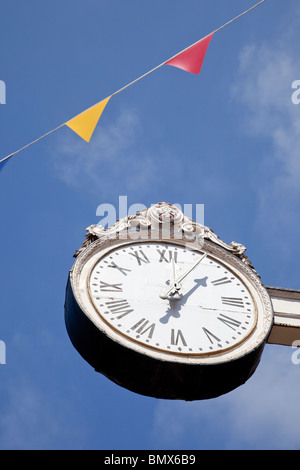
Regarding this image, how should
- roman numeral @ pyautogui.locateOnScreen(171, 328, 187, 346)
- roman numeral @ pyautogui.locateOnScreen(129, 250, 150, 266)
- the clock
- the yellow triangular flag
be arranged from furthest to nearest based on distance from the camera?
1. roman numeral @ pyautogui.locateOnScreen(129, 250, 150, 266)
2. the yellow triangular flag
3. roman numeral @ pyautogui.locateOnScreen(171, 328, 187, 346)
4. the clock

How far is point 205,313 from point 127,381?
1603 millimetres

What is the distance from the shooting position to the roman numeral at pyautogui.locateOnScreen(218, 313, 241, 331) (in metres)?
11.0

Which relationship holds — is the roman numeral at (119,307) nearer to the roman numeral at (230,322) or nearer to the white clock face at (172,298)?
the white clock face at (172,298)

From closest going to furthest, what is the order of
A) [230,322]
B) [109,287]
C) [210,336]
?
[210,336]
[230,322]
[109,287]

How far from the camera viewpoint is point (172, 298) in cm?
1121

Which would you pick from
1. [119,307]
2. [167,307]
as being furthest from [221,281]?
[119,307]

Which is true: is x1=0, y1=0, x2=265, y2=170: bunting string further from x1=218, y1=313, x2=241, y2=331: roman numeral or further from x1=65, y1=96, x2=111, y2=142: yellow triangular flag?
x1=218, y1=313, x2=241, y2=331: roman numeral

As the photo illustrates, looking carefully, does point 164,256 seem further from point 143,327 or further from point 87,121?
point 87,121

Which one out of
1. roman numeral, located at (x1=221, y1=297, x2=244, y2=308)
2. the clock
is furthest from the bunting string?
roman numeral, located at (x1=221, y1=297, x2=244, y2=308)

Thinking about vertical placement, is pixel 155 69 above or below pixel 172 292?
above

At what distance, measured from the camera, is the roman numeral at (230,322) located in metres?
11.0

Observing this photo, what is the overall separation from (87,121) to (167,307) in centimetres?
275

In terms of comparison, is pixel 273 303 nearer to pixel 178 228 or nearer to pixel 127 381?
pixel 178 228
